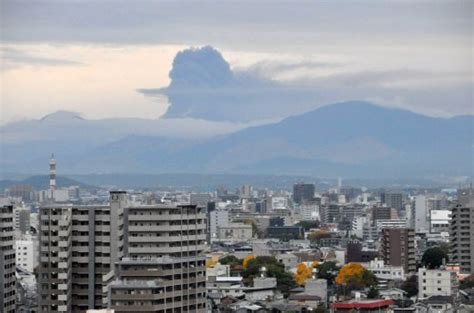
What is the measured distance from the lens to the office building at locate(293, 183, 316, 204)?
71812mm

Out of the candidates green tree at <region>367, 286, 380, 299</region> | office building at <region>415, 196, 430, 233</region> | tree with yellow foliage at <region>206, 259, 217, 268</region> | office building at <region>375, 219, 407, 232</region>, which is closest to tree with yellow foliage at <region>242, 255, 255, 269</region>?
tree with yellow foliage at <region>206, 259, 217, 268</region>

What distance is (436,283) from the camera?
29.6 m

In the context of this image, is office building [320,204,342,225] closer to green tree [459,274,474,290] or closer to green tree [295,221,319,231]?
green tree [295,221,319,231]

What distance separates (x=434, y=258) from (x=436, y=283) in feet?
20.6

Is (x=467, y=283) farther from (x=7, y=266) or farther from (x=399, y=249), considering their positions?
(x=7, y=266)

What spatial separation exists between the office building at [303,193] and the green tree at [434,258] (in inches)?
1320

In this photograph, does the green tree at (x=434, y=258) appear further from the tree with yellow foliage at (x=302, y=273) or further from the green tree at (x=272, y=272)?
the green tree at (x=272, y=272)

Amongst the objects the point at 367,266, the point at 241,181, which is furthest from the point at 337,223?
the point at 241,181

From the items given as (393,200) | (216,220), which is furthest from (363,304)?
(393,200)

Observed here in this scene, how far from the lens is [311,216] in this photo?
64.1 meters

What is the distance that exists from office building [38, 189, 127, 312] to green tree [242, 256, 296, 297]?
37.1ft

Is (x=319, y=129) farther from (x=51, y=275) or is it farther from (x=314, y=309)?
(x=51, y=275)

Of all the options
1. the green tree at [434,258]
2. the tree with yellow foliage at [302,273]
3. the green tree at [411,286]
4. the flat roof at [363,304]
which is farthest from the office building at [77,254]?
the green tree at [434,258]

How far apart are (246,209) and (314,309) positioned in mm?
39727
